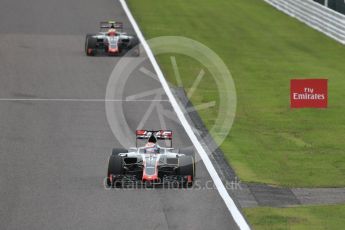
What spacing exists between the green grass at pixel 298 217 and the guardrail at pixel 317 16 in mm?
25125

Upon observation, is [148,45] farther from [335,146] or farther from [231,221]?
[231,221]

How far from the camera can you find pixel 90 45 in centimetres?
3469

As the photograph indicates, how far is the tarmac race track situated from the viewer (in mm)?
16031

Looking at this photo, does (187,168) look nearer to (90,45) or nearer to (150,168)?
(150,168)

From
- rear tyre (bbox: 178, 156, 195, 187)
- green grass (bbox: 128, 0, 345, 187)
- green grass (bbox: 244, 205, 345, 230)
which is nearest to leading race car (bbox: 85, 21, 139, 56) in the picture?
green grass (bbox: 128, 0, 345, 187)

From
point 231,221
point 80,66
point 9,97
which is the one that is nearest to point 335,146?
point 231,221

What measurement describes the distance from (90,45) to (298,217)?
62.9 ft

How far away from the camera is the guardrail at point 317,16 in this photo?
139ft

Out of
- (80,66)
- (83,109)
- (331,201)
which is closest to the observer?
(331,201)

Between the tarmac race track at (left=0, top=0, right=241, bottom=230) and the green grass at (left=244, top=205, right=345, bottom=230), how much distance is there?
494 millimetres

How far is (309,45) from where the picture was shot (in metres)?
41.1

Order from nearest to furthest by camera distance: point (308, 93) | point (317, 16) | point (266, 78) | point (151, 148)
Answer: point (151, 148)
point (308, 93)
point (266, 78)
point (317, 16)

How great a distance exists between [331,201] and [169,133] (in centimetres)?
308

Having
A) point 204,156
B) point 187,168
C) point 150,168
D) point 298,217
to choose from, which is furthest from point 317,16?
point 298,217
